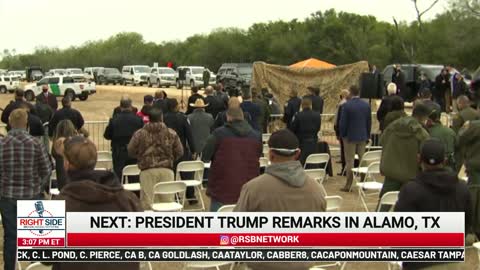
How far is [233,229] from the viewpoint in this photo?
4633mm

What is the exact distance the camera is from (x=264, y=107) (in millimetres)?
Answer: 14578

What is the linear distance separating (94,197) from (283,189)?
1125 millimetres

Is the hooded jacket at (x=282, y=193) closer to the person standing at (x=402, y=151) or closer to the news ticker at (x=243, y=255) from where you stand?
the news ticker at (x=243, y=255)

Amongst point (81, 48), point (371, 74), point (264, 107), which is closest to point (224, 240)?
point (264, 107)

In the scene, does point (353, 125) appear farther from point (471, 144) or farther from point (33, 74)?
point (33, 74)

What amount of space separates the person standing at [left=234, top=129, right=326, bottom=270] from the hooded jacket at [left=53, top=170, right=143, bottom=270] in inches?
28.3

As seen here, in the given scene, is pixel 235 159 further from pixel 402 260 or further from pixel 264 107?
pixel 264 107

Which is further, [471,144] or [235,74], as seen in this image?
[235,74]

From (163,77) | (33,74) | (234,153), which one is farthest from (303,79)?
(33,74)

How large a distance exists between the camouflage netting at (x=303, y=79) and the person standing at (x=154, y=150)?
12.9 m

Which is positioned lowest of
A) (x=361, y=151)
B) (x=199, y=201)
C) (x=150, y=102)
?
(x=199, y=201)

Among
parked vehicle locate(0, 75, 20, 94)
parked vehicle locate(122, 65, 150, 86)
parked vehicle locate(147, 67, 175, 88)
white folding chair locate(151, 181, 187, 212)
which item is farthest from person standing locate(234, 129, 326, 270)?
parked vehicle locate(122, 65, 150, 86)

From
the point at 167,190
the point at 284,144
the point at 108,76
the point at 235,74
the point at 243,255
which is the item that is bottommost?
the point at 108,76

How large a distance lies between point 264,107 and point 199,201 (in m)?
4.49
